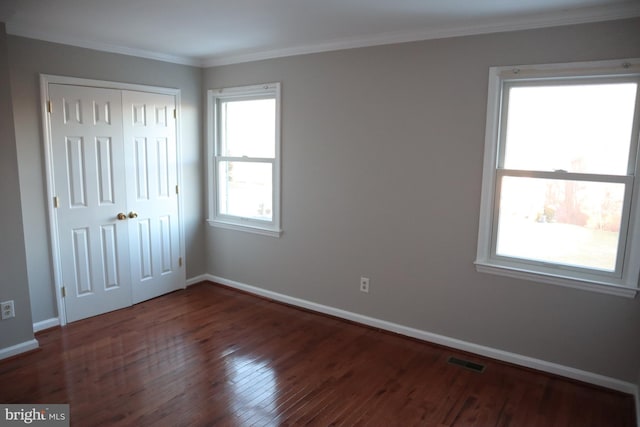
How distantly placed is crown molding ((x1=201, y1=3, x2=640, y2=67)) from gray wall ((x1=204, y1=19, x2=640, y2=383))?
0.04 metres

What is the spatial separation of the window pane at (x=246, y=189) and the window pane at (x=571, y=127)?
7.48ft

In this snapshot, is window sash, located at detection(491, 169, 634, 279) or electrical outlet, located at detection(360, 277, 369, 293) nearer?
window sash, located at detection(491, 169, 634, 279)

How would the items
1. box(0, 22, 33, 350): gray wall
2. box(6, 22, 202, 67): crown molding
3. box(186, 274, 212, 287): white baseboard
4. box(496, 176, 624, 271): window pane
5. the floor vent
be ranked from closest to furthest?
1. box(496, 176, 624, 271): window pane
2. box(0, 22, 33, 350): gray wall
3. the floor vent
4. box(6, 22, 202, 67): crown molding
5. box(186, 274, 212, 287): white baseboard

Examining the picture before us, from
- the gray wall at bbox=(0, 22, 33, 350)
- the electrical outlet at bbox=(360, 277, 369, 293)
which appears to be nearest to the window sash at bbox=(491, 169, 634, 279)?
the electrical outlet at bbox=(360, 277, 369, 293)

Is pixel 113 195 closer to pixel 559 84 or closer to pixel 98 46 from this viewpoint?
pixel 98 46

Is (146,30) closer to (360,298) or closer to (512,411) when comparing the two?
(360,298)

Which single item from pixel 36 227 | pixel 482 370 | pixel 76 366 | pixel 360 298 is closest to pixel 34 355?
pixel 76 366

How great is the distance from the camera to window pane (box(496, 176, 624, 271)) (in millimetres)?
2766

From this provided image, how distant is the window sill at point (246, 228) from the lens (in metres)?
4.26

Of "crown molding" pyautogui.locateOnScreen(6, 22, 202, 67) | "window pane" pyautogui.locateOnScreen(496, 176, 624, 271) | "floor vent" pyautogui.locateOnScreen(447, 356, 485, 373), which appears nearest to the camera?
"window pane" pyautogui.locateOnScreen(496, 176, 624, 271)

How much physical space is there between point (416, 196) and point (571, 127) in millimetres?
1141

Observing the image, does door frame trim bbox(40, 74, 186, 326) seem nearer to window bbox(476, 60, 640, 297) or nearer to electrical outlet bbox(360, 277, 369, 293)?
electrical outlet bbox(360, 277, 369, 293)

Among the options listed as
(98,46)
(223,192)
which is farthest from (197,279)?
(98,46)

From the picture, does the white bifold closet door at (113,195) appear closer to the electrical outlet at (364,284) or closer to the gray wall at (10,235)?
the gray wall at (10,235)
